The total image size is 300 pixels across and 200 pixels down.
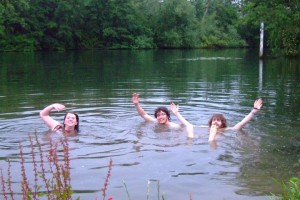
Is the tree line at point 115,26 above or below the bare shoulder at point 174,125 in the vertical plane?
above

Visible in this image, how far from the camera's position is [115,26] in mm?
71750

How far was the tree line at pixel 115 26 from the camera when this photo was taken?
6259 cm

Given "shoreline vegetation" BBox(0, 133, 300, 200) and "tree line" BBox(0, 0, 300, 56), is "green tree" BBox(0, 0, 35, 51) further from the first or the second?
"shoreline vegetation" BBox(0, 133, 300, 200)

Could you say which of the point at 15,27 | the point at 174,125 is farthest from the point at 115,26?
the point at 174,125

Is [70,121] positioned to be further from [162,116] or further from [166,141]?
[162,116]

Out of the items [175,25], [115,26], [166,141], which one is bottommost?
[166,141]

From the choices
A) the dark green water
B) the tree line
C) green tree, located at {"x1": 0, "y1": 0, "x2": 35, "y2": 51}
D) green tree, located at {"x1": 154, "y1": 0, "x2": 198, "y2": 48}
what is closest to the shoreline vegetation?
the dark green water

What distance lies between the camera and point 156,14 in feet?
242

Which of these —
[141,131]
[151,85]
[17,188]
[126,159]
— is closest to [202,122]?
[141,131]

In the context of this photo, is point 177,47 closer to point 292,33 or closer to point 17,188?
point 292,33

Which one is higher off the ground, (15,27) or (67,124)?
(15,27)

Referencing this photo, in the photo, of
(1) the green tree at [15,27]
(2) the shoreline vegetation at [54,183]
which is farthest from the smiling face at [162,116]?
(1) the green tree at [15,27]

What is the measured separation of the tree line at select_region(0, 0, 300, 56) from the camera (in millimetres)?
62594

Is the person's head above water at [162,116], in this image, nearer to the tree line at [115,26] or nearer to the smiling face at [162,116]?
the smiling face at [162,116]
